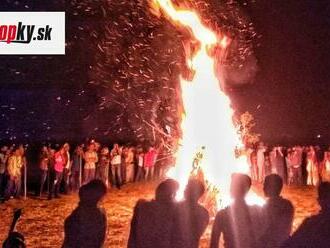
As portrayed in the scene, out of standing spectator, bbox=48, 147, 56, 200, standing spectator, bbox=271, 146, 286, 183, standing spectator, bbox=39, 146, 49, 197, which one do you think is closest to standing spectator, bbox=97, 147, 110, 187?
standing spectator, bbox=48, 147, 56, 200

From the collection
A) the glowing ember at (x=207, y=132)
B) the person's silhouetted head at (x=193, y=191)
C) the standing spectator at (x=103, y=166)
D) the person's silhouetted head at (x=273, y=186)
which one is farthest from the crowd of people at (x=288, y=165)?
the person's silhouetted head at (x=193, y=191)

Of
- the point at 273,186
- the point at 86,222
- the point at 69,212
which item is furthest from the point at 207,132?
the point at 86,222

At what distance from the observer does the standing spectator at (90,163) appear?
14828 mm

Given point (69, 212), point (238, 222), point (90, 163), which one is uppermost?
point (90, 163)

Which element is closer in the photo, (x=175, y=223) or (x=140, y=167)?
(x=175, y=223)

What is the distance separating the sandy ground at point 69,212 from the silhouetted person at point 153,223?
388cm

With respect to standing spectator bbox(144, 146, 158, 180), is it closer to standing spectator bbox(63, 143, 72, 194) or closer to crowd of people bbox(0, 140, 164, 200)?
crowd of people bbox(0, 140, 164, 200)

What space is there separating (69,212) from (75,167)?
3127 millimetres

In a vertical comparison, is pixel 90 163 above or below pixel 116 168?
above

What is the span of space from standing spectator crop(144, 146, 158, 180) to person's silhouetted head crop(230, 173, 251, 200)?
12681 mm

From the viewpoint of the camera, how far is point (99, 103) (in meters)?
28.5

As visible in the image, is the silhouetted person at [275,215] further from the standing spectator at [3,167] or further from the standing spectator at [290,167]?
the standing spectator at [290,167]

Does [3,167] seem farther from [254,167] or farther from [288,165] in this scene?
[288,165]

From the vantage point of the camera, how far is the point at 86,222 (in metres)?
4.74
